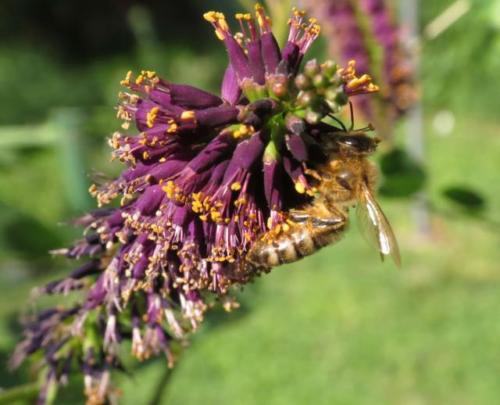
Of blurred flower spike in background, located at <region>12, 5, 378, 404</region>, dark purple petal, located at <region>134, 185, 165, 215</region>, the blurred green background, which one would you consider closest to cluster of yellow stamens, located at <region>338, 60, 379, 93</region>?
blurred flower spike in background, located at <region>12, 5, 378, 404</region>

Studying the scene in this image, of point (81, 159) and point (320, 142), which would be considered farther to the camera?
point (81, 159)

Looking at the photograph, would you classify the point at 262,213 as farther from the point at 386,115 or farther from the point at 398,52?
the point at 398,52

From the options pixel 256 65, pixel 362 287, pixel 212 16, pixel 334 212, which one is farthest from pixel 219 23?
pixel 362 287

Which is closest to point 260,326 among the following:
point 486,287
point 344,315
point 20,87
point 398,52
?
point 344,315

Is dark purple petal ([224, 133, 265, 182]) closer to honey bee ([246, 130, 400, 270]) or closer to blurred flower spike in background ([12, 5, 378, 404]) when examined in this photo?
blurred flower spike in background ([12, 5, 378, 404])

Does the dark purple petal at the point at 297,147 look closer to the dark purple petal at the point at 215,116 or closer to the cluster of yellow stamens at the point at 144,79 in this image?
the dark purple petal at the point at 215,116

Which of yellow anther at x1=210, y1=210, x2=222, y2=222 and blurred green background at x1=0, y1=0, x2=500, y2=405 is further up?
yellow anther at x1=210, y1=210, x2=222, y2=222
